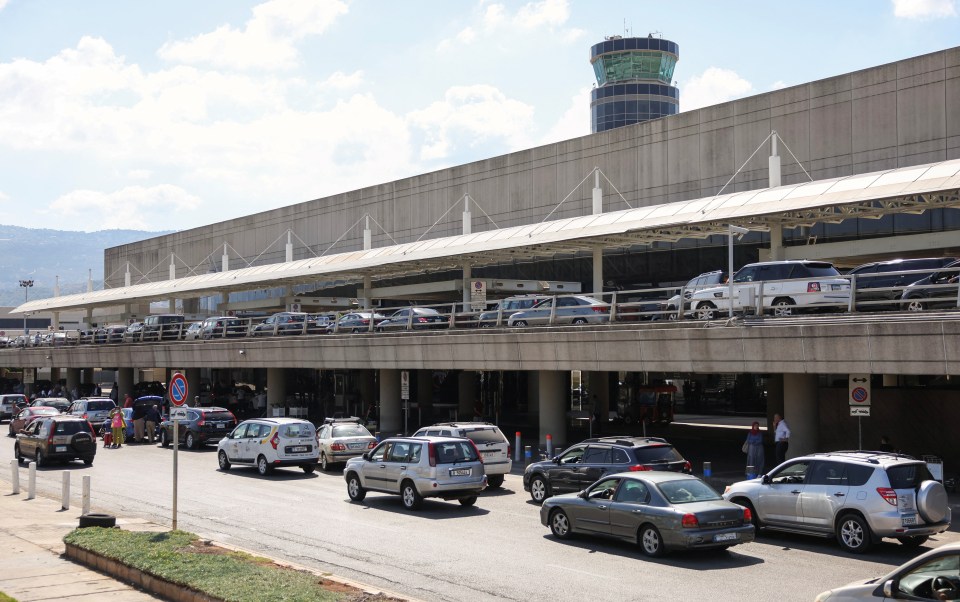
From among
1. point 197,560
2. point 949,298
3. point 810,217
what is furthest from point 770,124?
point 197,560

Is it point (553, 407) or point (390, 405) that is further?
point (390, 405)

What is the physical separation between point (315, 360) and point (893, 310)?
2497 cm

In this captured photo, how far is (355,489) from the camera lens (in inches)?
863

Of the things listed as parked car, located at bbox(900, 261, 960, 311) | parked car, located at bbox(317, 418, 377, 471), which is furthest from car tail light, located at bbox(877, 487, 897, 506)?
parked car, located at bbox(317, 418, 377, 471)

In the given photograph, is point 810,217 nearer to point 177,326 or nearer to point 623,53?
point 177,326

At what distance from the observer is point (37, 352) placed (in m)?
67.4

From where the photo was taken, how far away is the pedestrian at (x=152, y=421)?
131ft

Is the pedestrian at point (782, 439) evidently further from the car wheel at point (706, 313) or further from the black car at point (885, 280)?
the black car at point (885, 280)

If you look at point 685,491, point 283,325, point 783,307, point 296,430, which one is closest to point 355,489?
point 296,430

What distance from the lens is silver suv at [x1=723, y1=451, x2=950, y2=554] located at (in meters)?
14.9

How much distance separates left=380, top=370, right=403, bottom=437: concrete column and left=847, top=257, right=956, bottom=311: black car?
20.3 m

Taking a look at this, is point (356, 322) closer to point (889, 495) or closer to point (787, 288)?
point (787, 288)

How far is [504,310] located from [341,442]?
6.95 meters

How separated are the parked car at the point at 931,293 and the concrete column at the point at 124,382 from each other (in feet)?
163
